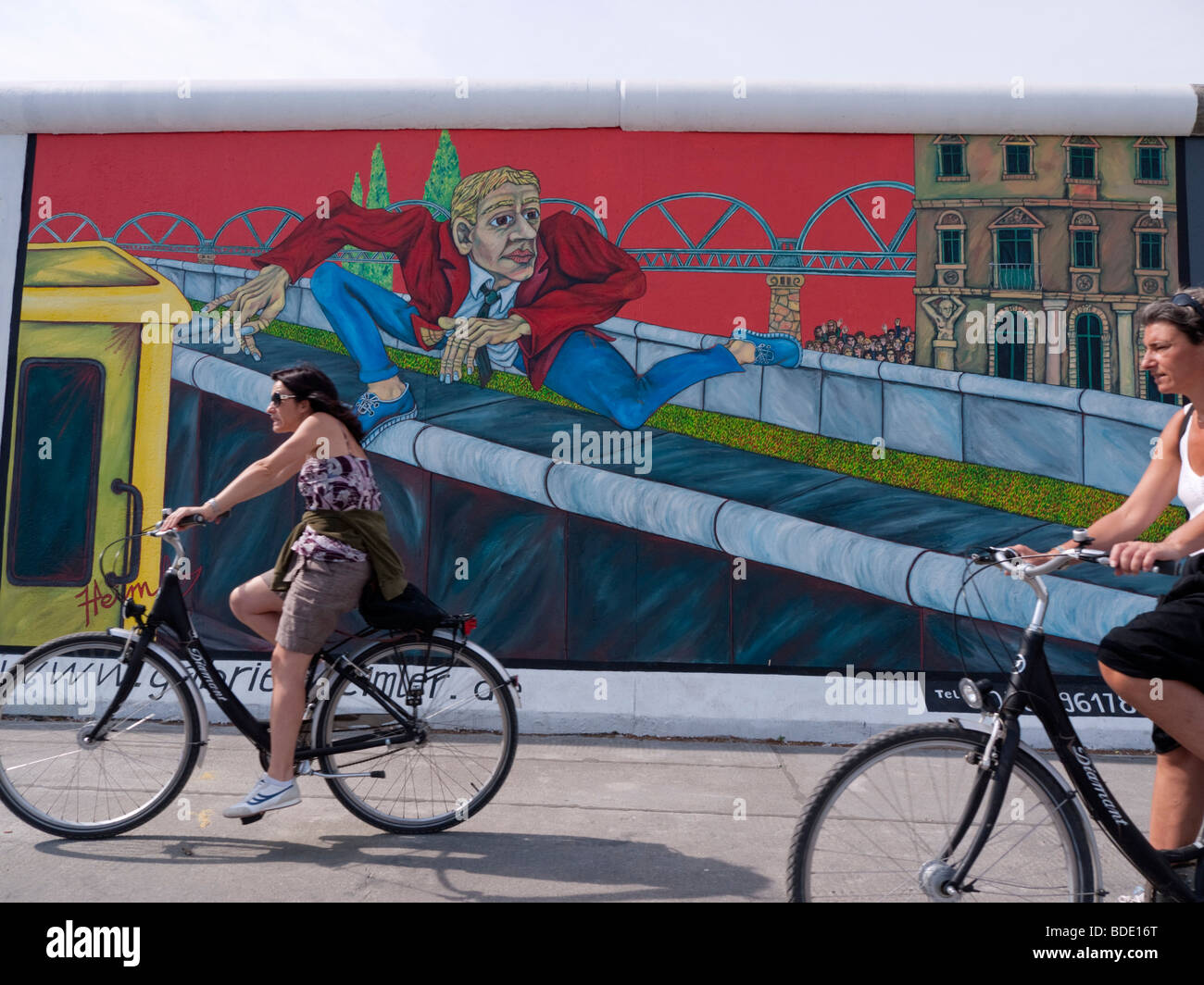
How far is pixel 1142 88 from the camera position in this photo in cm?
637

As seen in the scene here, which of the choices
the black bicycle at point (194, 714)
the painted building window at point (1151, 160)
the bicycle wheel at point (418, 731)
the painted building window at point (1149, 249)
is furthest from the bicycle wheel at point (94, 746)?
the painted building window at point (1151, 160)

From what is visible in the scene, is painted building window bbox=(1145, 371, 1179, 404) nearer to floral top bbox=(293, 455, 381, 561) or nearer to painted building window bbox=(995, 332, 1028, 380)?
painted building window bbox=(995, 332, 1028, 380)

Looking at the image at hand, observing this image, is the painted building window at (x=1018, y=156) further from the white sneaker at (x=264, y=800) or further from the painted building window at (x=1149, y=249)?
the white sneaker at (x=264, y=800)

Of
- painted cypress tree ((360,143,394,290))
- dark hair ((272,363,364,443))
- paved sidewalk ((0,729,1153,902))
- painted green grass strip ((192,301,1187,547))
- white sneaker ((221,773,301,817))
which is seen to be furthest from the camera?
painted cypress tree ((360,143,394,290))

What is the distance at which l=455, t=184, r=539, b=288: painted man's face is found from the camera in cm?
660

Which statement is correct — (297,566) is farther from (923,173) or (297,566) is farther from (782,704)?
(923,173)

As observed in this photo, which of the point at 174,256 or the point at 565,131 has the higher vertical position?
the point at 565,131

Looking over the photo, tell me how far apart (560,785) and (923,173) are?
15.3 feet

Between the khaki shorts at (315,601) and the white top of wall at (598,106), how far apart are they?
401 centimetres

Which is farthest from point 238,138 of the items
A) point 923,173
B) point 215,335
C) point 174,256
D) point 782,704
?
point 782,704

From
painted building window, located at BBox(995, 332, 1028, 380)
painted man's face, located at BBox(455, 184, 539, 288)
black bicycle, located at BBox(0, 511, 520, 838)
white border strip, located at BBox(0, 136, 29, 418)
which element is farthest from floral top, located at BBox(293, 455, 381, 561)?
painted building window, located at BBox(995, 332, 1028, 380)

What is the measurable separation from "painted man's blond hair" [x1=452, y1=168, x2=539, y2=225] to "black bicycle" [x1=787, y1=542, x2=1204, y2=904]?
5.00m

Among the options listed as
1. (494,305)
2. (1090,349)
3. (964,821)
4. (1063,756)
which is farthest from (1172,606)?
(494,305)
